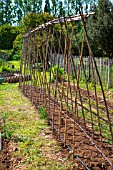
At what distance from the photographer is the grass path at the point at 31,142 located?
3.55m

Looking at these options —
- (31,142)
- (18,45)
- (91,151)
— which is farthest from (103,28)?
(91,151)

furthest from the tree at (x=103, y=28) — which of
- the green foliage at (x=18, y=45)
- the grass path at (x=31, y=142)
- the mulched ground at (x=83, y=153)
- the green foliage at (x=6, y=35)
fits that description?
the mulched ground at (x=83, y=153)

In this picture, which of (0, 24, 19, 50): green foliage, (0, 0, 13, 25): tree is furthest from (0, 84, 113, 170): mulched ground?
(0, 0, 13, 25): tree

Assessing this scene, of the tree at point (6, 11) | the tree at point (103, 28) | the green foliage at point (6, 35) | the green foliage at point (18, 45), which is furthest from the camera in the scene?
the tree at point (6, 11)

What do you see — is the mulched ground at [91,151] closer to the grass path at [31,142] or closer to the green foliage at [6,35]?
the grass path at [31,142]

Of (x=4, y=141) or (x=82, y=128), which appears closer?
(x=4, y=141)

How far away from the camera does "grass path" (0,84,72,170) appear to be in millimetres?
3553

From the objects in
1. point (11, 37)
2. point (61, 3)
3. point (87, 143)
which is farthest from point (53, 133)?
point (61, 3)

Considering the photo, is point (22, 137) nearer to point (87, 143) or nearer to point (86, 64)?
point (87, 143)

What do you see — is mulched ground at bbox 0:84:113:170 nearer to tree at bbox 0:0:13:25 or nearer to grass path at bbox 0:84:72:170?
grass path at bbox 0:84:72:170

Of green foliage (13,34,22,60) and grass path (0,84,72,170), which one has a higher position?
green foliage (13,34,22,60)

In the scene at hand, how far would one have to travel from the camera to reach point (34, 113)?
246 inches

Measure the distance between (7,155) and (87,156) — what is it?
1.29 metres

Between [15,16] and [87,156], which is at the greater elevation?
[15,16]
